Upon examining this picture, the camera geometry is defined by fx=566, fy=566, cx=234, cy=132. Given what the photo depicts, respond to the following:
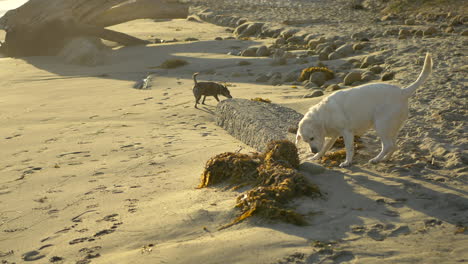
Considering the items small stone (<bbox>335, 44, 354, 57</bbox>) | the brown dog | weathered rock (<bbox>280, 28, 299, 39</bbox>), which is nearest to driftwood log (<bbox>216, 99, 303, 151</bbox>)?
the brown dog

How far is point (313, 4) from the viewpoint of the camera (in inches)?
1113

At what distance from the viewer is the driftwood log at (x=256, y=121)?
25.3 ft

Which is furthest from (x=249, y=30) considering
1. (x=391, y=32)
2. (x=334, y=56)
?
(x=334, y=56)

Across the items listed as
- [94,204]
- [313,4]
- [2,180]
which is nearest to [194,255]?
[94,204]

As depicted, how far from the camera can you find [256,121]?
26.6 ft

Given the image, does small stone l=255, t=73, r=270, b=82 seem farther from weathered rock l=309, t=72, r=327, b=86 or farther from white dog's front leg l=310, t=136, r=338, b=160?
white dog's front leg l=310, t=136, r=338, b=160

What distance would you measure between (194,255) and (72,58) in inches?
508

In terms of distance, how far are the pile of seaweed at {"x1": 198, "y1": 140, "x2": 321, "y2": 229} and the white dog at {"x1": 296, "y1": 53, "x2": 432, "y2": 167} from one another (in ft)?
1.38

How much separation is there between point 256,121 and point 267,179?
7.50 ft

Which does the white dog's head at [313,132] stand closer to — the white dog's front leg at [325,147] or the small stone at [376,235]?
the white dog's front leg at [325,147]

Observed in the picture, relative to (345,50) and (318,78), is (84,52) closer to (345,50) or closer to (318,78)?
(345,50)

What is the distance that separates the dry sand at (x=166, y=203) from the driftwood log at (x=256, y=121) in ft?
0.78

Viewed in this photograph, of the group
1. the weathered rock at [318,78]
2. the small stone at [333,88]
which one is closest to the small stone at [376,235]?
the small stone at [333,88]

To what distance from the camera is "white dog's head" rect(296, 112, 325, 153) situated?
258 inches
